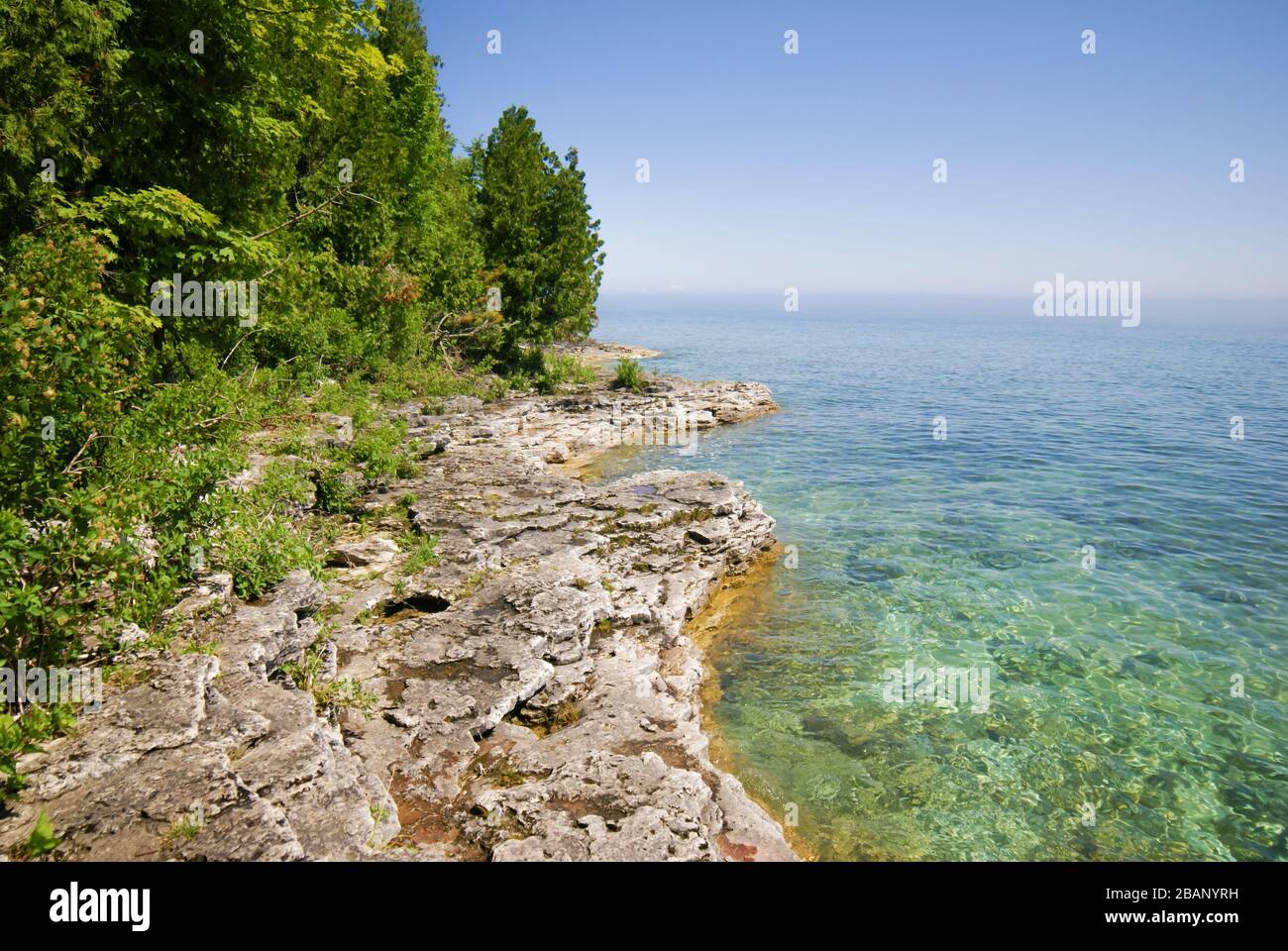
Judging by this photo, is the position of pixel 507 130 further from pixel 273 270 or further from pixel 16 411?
pixel 16 411

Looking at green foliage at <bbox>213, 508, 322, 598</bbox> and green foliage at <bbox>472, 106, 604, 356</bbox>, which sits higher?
green foliage at <bbox>472, 106, 604, 356</bbox>

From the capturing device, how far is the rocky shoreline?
17.6 ft

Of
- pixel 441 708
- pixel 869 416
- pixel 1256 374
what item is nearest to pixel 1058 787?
pixel 441 708

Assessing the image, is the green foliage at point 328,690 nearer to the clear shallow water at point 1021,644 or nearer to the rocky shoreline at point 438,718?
the rocky shoreline at point 438,718

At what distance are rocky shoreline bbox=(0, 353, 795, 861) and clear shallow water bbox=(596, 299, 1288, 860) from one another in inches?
82.9

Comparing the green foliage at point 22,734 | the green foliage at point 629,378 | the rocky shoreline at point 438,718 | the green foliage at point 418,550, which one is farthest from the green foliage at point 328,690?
the green foliage at point 629,378

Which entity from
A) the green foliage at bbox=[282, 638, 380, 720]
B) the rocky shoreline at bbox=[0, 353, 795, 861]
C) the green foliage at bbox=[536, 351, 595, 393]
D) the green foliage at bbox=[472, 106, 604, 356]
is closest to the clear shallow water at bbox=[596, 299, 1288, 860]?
the rocky shoreline at bbox=[0, 353, 795, 861]

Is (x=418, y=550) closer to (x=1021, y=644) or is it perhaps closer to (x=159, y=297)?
(x=159, y=297)

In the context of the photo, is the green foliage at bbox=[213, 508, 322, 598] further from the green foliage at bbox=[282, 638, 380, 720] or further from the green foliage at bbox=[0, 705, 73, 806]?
the green foliage at bbox=[0, 705, 73, 806]

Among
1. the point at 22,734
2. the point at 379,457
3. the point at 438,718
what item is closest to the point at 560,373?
the point at 379,457

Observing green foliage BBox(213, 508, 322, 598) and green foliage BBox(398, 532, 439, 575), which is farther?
green foliage BBox(398, 532, 439, 575)

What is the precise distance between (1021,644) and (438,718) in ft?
39.5

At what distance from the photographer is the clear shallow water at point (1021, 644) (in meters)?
9.13
